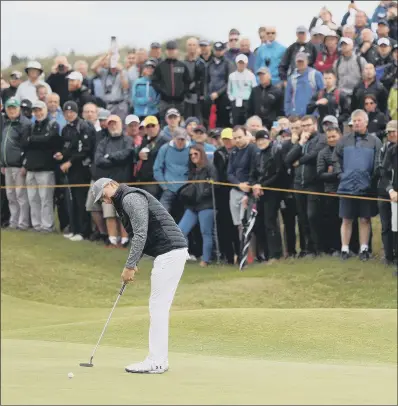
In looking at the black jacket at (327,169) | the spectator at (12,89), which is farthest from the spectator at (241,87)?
the spectator at (12,89)

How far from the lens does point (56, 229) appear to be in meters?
23.8

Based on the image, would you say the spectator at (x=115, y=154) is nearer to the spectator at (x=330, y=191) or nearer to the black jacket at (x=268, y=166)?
the black jacket at (x=268, y=166)

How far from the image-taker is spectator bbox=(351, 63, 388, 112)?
64.5ft

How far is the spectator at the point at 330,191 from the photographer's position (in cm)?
1823

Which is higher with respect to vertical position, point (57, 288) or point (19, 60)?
point (19, 60)

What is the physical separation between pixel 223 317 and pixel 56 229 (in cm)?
1044

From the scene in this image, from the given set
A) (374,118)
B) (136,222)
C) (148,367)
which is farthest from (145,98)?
(148,367)

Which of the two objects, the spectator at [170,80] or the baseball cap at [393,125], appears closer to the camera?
the baseball cap at [393,125]

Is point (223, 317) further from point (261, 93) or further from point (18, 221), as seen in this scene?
point (18, 221)

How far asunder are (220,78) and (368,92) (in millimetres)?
4313

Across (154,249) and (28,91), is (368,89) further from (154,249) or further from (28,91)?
(154,249)

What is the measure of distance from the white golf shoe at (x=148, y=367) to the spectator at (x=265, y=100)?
1218cm

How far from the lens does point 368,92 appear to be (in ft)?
64.6

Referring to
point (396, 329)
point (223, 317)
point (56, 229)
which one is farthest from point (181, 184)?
point (396, 329)
